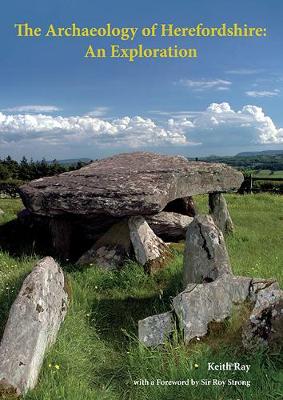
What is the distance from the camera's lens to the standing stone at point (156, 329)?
6.95m

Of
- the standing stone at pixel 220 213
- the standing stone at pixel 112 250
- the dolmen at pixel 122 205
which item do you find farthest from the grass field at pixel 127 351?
the standing stone at pixel 220 213

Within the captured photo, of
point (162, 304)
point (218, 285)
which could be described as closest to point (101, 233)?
point (162, 304)

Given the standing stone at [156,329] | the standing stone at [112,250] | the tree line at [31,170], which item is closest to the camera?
the standing stone at [156,329]

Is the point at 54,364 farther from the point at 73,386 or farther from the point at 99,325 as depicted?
the point at 99,325

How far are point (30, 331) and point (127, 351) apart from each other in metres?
1.59

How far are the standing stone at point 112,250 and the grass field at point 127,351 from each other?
455 millimetres

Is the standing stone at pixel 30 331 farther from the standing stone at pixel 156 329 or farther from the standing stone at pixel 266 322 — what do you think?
the standing stone at pixel 266 322

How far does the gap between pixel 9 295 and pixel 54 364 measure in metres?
2.16

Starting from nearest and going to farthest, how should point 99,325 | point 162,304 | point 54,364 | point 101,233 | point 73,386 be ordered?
point 73,386 < point 54,364 < point 99,325 < point 162,304 < point 101,233

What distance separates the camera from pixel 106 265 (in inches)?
437

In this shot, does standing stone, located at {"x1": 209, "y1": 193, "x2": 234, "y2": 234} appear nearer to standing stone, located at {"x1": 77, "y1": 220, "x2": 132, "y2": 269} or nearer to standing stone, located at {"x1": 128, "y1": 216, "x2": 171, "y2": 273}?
standing stone, located at {"x1": 128, "y1": 216, "x2": 171, "y2": 273}

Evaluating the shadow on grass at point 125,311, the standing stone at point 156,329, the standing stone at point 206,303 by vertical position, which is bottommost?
the shadow on grass at point 125,311

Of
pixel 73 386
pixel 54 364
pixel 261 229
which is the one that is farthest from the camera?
pixel 261 229

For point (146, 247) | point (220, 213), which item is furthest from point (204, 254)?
point (220, 213)
